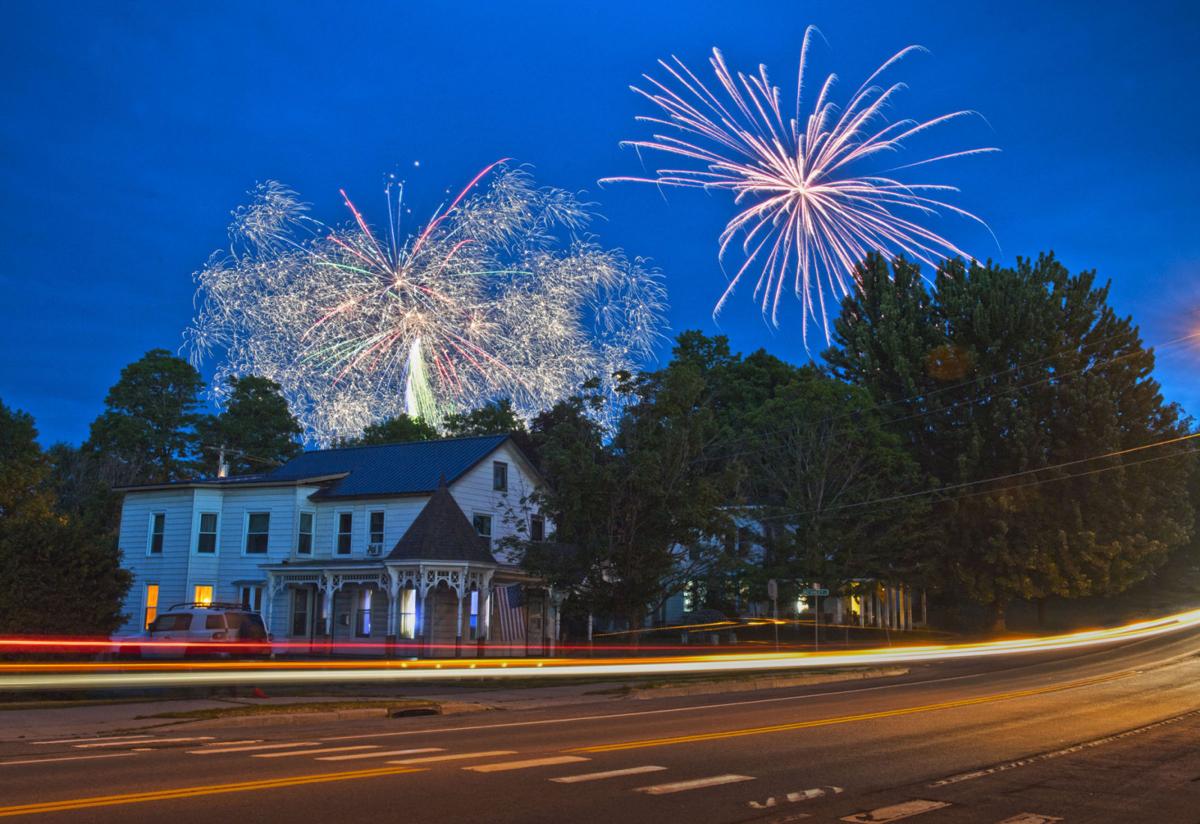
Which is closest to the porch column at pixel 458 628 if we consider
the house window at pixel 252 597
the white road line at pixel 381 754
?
the house window at pixel 252 597

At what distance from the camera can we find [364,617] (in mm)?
39531

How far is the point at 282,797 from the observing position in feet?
29.4

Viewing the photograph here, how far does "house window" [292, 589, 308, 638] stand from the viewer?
40666 mm

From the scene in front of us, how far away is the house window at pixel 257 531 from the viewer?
41312mm

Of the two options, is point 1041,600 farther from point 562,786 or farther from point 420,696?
point 562,786

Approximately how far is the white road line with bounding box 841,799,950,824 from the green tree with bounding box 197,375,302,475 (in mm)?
62400

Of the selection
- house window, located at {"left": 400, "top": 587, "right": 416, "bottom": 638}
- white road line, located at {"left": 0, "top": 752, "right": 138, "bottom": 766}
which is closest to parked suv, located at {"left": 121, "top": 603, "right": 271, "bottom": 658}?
house window, located at {"left": 400, "top": 587, "right": 416, "bottom": 638}

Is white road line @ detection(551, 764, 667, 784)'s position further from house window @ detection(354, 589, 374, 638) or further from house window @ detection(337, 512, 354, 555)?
house window @ detection(337, 512, 354, 555)

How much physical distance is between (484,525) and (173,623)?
14914 mm

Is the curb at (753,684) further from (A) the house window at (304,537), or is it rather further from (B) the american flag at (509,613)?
(A) the house window at (304,537)

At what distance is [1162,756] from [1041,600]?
43776 millimetres

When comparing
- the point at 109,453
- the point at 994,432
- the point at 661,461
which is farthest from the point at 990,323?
the point at 109,453

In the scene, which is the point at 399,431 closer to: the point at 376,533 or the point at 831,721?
the point at 376,533

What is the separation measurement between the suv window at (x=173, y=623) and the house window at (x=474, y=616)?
1196 cm
